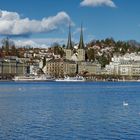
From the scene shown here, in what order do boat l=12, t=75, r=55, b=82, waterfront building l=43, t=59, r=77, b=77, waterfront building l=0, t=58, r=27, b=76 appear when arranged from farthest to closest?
waterfront building l=43, t=59, r=77, b=77 < waterfront building l=0, t=58, r=27, b=76 < boat l=12, t=75, r=55, b=82

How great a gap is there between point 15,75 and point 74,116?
166121 millimetres

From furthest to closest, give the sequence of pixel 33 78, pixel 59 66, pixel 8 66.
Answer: pixel 59 66, pixel 8 66, pixel 33 78

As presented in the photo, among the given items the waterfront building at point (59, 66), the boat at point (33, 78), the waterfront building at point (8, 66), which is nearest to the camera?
the boat at point (33, 78)

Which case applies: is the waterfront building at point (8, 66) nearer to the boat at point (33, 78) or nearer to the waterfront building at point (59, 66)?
the boat at point (33, 78)

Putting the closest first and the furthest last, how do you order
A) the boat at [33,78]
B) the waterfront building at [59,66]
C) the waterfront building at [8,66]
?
1. the boat at [33,78]
2. the waterfront building at [8,66]
3. the waterfront building at [59,66]

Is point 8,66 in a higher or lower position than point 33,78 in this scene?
higher

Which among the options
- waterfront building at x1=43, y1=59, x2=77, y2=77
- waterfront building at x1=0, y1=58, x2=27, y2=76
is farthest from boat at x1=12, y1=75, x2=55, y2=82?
waterfront building at x1=0, y1=58, x2=27, y2=76

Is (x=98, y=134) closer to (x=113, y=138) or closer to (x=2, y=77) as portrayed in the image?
(x=113, y=138)

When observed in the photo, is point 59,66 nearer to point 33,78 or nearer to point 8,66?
point 33,78

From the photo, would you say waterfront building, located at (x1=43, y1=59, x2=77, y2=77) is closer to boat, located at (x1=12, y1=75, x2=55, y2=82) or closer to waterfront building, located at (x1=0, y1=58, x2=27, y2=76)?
boat, located at (x1=12, y1=75, x2=55, y2=82)

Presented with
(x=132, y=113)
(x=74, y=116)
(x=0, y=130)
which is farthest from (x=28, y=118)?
(x=132, y=113)

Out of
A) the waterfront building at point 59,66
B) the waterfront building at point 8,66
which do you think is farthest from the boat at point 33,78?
the waterfront building at point 8,66

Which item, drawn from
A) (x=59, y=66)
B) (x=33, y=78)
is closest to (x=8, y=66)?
(x=33, y=78)

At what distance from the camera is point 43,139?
23734 mm
